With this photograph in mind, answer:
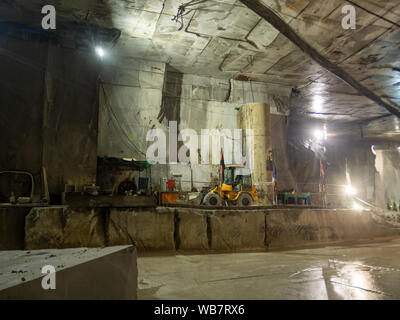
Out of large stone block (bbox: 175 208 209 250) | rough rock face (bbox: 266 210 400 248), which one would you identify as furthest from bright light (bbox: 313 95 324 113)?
large stone block (bbox: 175 208 209 250)

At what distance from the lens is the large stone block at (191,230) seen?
16.8 feet

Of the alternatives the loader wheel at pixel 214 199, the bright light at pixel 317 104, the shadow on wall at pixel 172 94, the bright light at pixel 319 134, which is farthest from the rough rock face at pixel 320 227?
the bright light at pixel 319 134

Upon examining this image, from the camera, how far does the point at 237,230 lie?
544cm

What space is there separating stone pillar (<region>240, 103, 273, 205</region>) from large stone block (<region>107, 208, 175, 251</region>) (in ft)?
16.9

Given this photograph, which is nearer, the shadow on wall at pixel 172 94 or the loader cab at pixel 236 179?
the loader cab at pixel 236 179

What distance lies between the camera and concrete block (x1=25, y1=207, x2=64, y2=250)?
4.51 metres

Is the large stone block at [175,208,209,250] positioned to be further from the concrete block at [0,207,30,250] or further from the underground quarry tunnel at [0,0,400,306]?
the concrete block at [0,207,30,250]

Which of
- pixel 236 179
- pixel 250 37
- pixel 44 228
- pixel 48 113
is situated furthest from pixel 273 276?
pixel 48 113

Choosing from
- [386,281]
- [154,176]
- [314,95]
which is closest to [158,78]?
[154,176]

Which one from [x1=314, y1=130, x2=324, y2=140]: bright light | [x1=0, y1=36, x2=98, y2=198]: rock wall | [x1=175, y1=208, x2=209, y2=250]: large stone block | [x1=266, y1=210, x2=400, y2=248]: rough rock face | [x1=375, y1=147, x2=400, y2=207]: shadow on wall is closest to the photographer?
[x1=175, y1=208, x2=209, y2=250]: large stone block

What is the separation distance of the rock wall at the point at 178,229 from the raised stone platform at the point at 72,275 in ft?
8.71

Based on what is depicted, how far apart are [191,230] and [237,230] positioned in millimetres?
987

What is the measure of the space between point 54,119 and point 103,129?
150cm

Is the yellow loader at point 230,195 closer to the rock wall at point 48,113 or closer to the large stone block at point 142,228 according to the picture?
the large stone block at point 142,228
